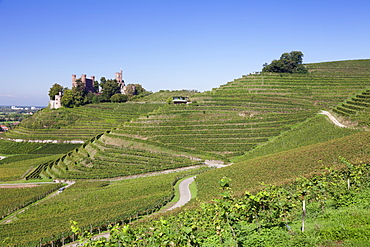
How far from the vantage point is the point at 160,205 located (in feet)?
102

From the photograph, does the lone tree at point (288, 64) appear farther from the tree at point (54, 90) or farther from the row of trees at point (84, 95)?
the tree at point (54, 90)

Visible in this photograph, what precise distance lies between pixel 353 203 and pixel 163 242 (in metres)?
9.24

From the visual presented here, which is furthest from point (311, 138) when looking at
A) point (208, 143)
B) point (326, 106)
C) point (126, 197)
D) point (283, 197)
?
point (283, 197)

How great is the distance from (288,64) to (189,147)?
5743 cm

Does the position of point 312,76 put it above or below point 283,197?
above

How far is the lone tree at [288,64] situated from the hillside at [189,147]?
6037 millimetres

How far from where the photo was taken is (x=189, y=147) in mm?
54938

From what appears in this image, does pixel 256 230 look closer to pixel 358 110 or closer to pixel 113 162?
pixel 113 162

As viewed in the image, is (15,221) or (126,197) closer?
(15,221)

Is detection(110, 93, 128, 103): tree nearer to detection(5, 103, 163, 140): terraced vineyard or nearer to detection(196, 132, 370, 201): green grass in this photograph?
detection(5, 103, 163, 140): terraced vineyard

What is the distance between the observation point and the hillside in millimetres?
29734

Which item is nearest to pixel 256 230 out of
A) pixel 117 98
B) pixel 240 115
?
pixel 240 115

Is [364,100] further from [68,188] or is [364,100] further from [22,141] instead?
[22,141]

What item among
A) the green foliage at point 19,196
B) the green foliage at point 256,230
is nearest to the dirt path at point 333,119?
the green foliage at point 256,230
